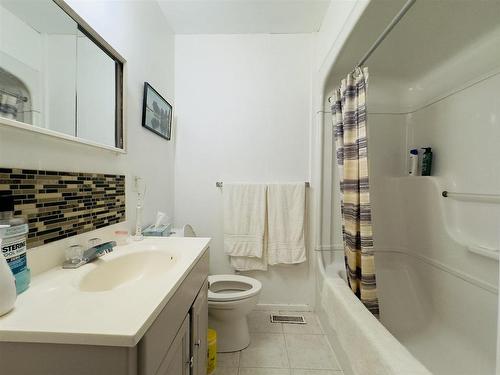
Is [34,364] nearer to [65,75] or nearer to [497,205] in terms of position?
[65,75]

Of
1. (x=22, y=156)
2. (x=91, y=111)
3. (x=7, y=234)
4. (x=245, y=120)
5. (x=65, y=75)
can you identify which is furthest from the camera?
(x=245, y=120)

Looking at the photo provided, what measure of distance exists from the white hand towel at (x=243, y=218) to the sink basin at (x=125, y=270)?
2.86 feet

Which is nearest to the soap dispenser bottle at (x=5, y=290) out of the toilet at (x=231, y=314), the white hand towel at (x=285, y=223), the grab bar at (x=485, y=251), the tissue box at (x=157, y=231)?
the tissue box at (x=157, y=231)

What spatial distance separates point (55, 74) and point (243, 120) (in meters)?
1.27

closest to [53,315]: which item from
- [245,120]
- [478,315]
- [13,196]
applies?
[13,196]

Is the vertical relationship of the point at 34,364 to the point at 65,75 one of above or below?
below

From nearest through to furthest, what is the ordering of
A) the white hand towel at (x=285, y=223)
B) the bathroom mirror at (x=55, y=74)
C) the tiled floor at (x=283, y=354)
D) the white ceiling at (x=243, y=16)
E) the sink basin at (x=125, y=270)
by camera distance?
the bathroom mirror at (x=55, y=74)
the sink basin at (x=125, y=270)
the tiled floor at (x=283, y=354)
the white ceiling at (x=243, y=16)
the white hand towel at (x=285, y=223)

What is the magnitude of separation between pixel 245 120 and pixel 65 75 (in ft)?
4.06

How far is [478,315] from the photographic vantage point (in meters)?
1.28

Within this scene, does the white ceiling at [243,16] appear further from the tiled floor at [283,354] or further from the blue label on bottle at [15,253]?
the tiled floor at [283,354]

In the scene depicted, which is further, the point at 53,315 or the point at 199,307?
the point at 199,307

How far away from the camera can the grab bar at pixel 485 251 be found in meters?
1.23

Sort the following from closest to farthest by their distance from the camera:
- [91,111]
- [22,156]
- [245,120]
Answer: [22,156]
[91,111]
[245,120]

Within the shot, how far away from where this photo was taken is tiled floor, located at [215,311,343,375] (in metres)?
1.33
